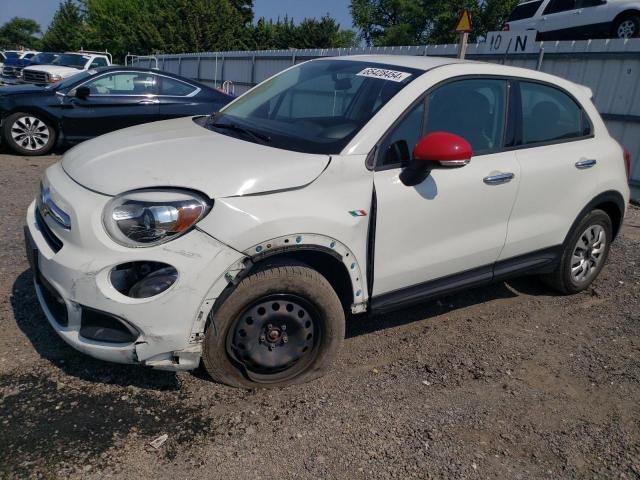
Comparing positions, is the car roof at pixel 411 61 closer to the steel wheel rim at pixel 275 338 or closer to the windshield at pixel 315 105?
the windshield at pixel 315 105

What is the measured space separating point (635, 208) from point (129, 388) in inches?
A: 301

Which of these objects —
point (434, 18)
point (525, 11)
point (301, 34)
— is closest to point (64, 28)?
point (301, 34)

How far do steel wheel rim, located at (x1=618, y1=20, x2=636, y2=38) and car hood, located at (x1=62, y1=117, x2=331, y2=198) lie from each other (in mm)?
10882

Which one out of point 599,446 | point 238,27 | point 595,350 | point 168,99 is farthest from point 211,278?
point 238,27

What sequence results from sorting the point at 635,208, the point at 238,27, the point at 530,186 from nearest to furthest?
the point at 530,186
the point at 635,208
the point at 238,27

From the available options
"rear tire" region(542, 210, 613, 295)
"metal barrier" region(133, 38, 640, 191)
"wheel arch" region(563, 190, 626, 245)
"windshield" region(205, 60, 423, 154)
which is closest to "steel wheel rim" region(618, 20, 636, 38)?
"metal barrier" region(133, 38, 640, 191)

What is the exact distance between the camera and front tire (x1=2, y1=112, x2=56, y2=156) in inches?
338

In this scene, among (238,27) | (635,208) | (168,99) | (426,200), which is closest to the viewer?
(426,200)

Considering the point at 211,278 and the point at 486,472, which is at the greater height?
the point at 211,278

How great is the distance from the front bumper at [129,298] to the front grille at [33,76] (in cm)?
1408

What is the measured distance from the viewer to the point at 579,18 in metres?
12.0

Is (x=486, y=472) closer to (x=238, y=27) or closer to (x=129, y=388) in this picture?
(x=129, y=388)

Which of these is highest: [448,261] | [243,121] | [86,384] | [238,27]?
[238,27]

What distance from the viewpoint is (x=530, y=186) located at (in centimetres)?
365
